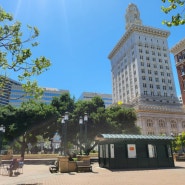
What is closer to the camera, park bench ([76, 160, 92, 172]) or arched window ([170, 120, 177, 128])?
park bench ([76, 160, 92, 172])

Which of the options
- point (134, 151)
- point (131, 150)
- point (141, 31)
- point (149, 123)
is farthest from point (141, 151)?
point (141, 31)

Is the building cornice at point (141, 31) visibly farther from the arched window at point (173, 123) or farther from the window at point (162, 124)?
the window at point (162, 124)

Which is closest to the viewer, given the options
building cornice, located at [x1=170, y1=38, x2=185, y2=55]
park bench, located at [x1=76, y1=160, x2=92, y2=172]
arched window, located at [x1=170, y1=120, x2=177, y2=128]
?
park bench, located at [x1=76, y1=160, x2=92, y2=172]

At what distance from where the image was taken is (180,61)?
4234 cm

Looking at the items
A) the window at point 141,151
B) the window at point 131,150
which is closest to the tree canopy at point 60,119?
the window at point 131,150

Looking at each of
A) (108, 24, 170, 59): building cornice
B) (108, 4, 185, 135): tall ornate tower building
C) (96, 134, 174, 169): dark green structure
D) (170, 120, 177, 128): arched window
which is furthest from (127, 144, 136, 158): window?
(108, 24, 170, 59): building cornice

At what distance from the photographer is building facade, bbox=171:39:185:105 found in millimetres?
40469

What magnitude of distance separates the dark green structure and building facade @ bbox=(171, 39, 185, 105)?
22.0 m

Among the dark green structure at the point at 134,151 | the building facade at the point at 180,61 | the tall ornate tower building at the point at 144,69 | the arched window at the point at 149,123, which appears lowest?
the dark green structure at the point at 134,151

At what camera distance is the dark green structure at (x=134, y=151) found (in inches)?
774

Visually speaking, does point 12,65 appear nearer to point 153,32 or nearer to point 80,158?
point 80,158

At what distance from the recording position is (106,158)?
66.8 ft

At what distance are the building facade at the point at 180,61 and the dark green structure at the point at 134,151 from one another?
22027 millimetres

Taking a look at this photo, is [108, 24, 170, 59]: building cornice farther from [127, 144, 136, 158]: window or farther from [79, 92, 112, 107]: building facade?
[127, 144, 136, 158]: window
